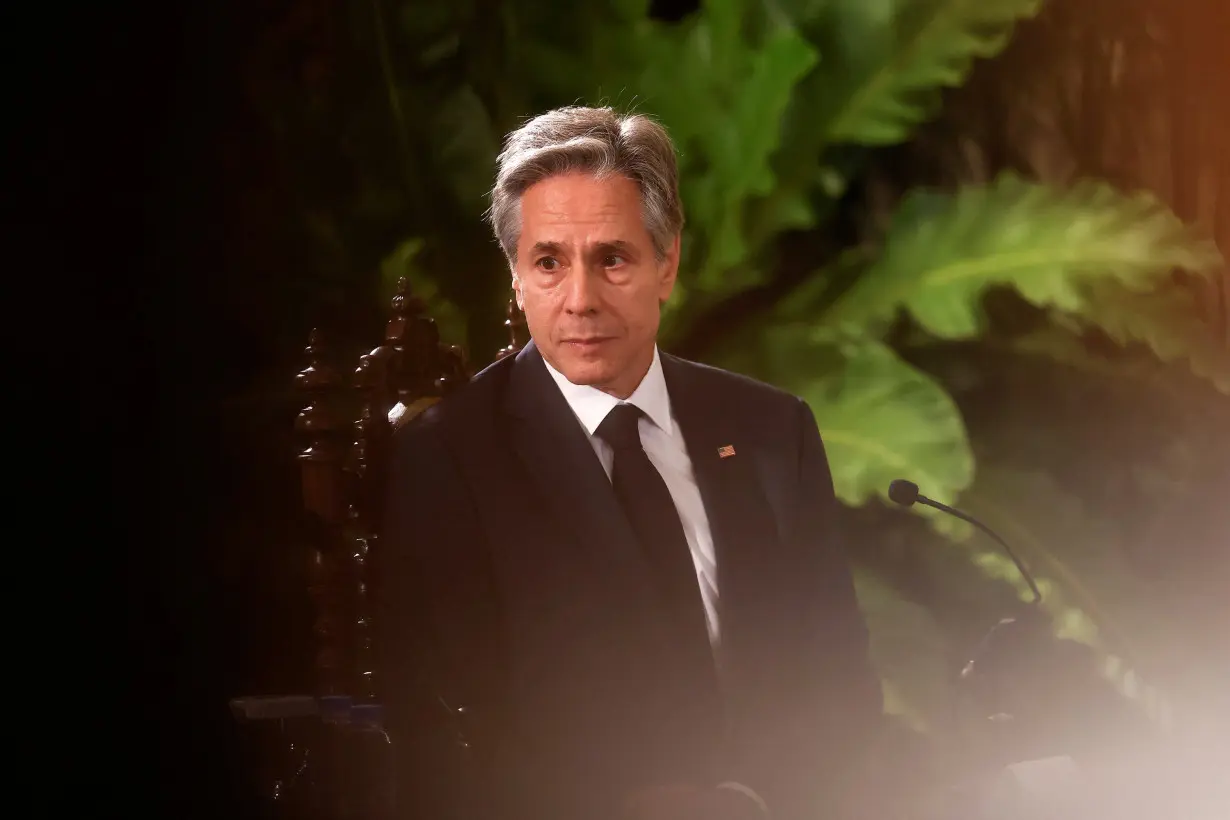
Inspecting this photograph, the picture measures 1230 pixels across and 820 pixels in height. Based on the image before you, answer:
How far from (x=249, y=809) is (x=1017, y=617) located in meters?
1.03

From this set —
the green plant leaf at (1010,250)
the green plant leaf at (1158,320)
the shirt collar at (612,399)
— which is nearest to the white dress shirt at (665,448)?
the shirt collar at (612,399)

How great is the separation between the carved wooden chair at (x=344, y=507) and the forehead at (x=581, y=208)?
204mm

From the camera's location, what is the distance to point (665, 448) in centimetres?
135

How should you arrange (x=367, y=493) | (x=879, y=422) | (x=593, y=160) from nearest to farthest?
(x=593, y=160), (x=367, y=493), (x=879, y=422)

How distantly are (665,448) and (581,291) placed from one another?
8.7 inches

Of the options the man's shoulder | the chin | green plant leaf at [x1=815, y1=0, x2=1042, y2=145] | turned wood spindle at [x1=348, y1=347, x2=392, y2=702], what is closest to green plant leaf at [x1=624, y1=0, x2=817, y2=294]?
green plant leaf at [x1=815, y1=0, x2=1042, y2=145]

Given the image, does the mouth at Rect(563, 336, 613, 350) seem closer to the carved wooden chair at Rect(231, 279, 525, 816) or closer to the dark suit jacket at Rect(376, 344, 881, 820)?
the dark suit jacket at Rect(376, 344, 881, 820)

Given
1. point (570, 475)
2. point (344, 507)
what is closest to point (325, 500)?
point (344, 507)

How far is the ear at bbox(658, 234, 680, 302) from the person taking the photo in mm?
1307

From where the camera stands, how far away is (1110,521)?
168 centimetres

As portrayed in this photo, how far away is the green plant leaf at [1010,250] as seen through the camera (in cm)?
162

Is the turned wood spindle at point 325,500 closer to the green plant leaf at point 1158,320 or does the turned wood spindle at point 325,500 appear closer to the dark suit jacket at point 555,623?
the dark suit jacket at point 555,623

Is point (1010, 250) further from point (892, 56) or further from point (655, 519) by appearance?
point (655, 519)

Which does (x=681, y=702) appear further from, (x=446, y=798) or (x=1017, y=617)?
(x=1017, y=617)
